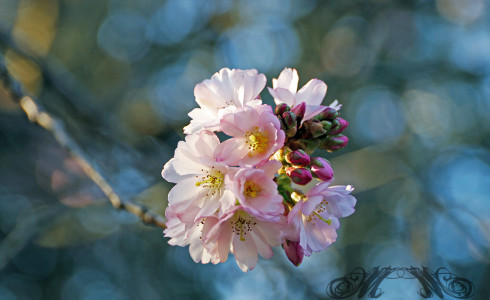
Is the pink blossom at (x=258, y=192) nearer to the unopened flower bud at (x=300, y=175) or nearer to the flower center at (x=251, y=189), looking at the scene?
the flower center at (x=251, y=189)

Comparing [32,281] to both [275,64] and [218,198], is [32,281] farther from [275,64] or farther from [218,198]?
[218,198]

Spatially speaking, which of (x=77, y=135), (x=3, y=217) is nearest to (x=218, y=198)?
(x=77, y=135)

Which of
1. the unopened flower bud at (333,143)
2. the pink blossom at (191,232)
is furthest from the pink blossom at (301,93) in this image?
the pink blossom at (191,232)

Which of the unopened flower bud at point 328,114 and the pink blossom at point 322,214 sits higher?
the unopened flower bud at point 328,114

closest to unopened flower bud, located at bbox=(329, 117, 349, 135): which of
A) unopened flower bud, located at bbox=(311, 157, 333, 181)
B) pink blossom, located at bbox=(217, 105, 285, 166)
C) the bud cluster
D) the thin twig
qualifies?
the bud cluster

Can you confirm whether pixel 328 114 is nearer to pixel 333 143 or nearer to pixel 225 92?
pixel 333 143
